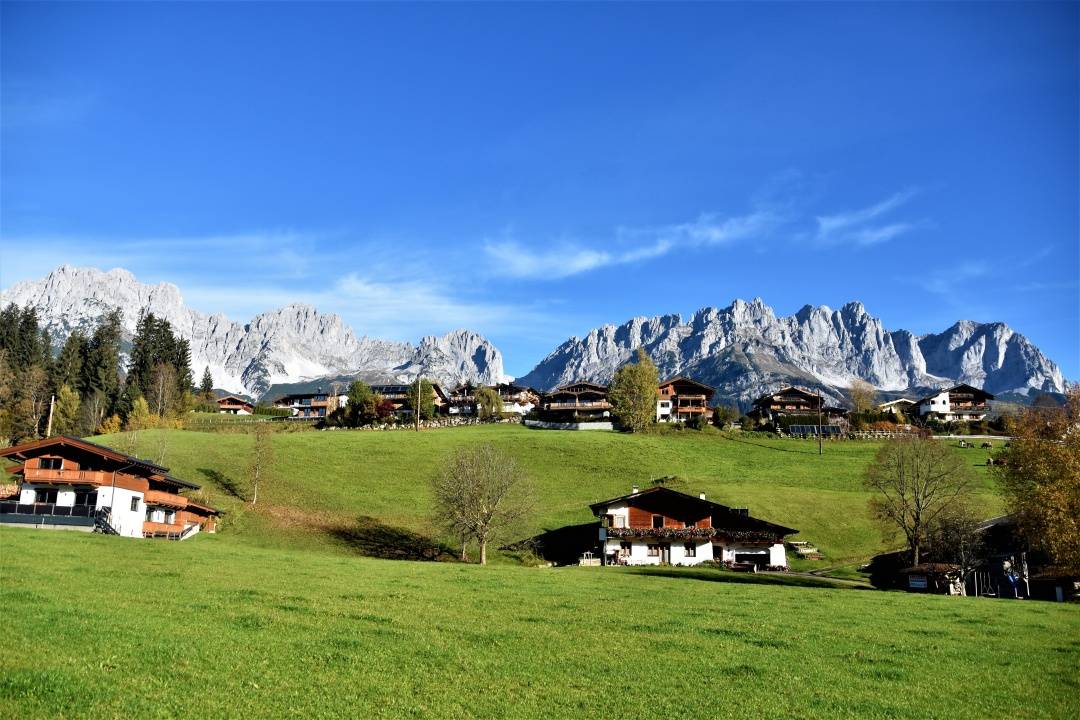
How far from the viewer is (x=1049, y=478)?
4338 cm

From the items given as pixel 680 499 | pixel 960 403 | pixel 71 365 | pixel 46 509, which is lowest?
pixel 680 499

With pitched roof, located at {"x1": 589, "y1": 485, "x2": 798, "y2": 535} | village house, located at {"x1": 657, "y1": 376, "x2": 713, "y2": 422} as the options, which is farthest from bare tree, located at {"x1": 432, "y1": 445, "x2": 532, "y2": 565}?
village house, located at {"x1": 657, "y1": 376, "x2": 713, "y2": 422}

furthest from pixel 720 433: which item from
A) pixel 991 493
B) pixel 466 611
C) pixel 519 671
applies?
pixel 519 671

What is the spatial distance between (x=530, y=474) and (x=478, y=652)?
2892 inches

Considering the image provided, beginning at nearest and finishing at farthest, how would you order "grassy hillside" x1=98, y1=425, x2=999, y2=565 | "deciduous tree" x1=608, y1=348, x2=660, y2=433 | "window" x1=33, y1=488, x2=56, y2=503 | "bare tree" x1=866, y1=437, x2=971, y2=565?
"window" x1=33, y1=488, x2=56, y2=503, "bare tree" x1=866, y1=437, x2=971, y2=565, "grassy hillside" x1=98, y1=425, x2=999, y2=565, "deciduous tree" x1=608, y1=348, x2=660, y2=433

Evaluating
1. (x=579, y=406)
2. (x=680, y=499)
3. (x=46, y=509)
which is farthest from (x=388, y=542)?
(x=579, y=406)

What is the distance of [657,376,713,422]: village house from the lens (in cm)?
16462

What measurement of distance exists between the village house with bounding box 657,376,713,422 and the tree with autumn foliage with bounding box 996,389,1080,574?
11287 cm

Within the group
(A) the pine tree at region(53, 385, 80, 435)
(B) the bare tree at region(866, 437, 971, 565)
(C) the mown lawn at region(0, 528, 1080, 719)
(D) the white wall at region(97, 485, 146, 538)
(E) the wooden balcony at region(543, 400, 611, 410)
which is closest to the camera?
(C) the mown lawn at region(0, 528, 1080, 719)

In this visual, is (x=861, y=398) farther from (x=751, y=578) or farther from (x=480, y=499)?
(x=480, y=499)

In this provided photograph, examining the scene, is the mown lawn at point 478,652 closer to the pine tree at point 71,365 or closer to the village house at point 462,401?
the pine tree at point 71,365

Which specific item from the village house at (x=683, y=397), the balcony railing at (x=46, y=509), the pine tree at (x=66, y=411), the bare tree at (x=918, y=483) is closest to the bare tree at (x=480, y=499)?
the balcony railing at (x=46, y=509)

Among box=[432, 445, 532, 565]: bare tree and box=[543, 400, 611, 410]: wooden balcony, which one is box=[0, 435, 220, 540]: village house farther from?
box=[543, 400, 611, 410]: wooden balcony

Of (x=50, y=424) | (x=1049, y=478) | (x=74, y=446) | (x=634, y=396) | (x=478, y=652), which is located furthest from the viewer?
(x=634, y=396)
